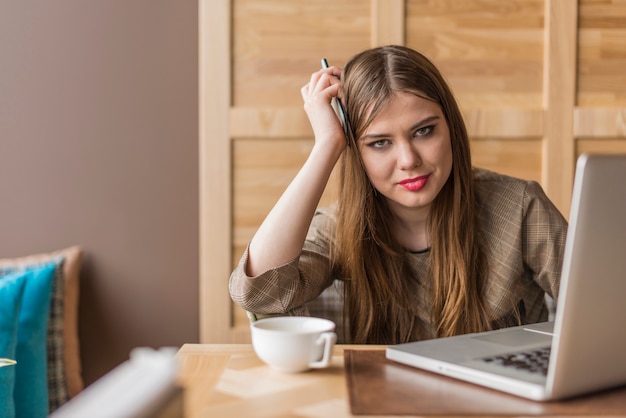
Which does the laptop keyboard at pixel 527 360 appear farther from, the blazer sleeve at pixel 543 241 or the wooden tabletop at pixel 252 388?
the blazer sleeve at pixel 543 241

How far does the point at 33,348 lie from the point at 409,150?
117cm

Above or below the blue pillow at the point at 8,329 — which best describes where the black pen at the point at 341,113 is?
above

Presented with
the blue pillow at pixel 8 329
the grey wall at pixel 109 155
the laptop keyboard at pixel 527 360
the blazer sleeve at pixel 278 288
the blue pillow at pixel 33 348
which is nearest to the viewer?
the laptop keyboard at pixel 527 360

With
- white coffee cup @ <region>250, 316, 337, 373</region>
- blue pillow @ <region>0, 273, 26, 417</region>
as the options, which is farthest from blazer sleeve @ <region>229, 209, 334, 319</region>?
blue pillow @ <region>0, 273, 26, 417</region>

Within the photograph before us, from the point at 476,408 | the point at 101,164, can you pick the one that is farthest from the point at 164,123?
the point at 476,408

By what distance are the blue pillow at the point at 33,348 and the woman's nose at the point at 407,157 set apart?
1.13 m

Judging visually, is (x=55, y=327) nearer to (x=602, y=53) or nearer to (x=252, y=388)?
(x=252, y=388)

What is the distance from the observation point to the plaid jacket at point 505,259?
4.77ft

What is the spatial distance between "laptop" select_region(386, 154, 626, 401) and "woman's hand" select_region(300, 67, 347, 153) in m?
0.68

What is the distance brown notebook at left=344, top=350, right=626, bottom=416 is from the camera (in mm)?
775

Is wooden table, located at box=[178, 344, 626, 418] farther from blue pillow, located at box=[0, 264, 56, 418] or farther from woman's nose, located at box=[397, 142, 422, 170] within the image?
blue pillow, located at box=[0, 264, 56, 418]

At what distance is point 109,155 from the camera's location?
7.54 feet

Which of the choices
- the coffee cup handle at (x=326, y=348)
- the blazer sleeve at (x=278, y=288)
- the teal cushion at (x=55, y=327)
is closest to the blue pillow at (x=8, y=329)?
the teal cushion at (x=55, y=327)

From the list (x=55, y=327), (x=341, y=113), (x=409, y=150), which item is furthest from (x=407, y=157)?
(x=55, y=327)
